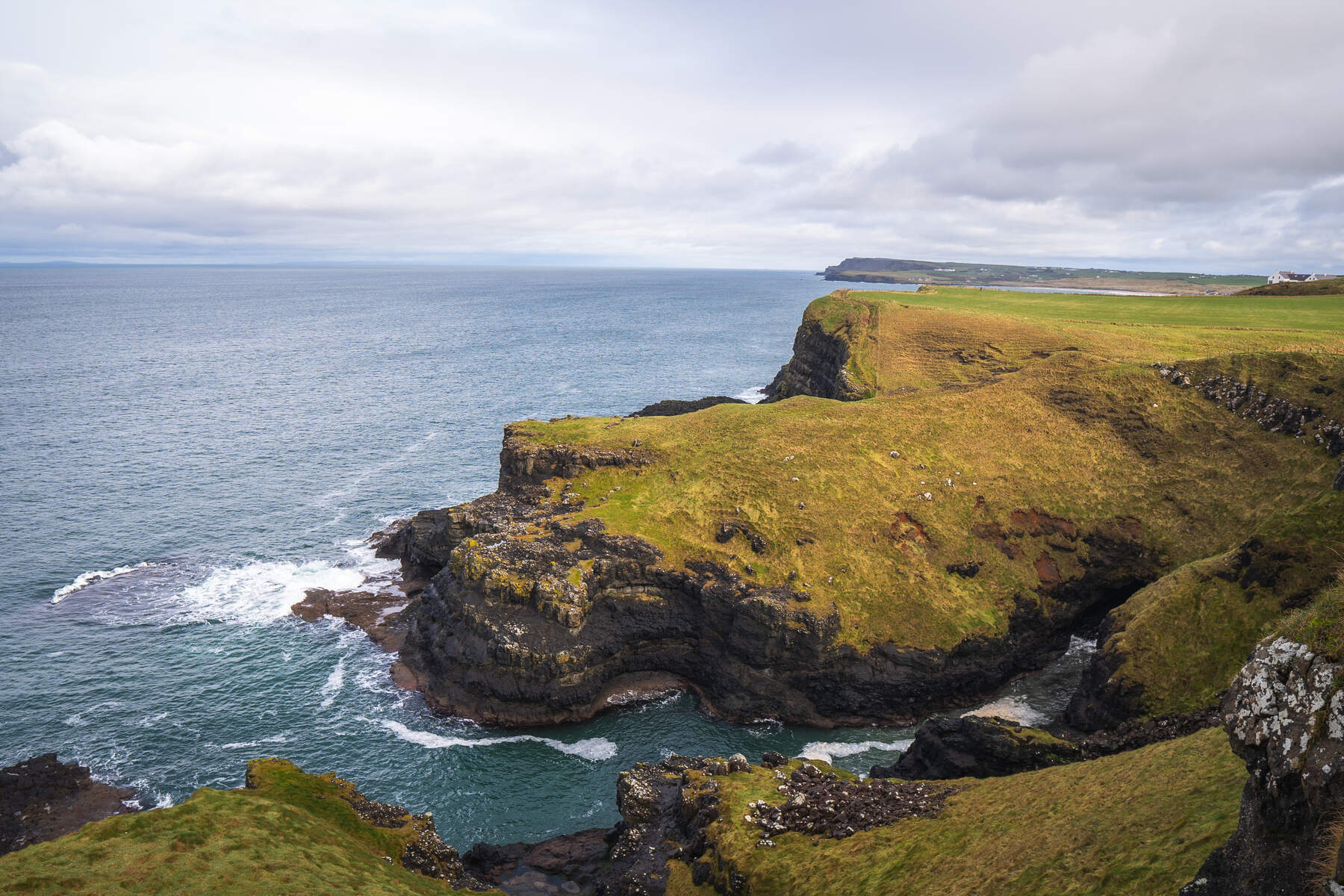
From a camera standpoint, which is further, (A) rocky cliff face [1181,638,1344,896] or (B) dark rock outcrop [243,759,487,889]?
(B) dark rock outcrop [243,759,487,889]

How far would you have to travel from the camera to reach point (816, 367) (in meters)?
107

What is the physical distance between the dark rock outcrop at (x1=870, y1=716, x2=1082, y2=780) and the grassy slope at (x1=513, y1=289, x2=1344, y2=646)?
455 inches

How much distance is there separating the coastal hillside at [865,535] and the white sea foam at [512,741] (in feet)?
6.21

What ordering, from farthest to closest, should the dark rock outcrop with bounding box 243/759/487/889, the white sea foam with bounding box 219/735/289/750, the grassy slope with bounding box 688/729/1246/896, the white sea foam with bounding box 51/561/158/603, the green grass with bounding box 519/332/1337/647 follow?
1. the white sea foam with bounding box 51/561/158/603
2. the green grass with bounding box 519/332/1337/647
3. the white sea foam with bounding box 219/735/289/750
4. the dark rock outcrop with bounding box 243/759/487/889
5. the grassy slope with bounding box 688/729/1246/896

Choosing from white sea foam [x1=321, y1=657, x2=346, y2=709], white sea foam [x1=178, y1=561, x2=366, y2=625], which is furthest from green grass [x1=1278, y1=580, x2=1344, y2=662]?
white sea foam [x1=178, y1=561, x2=366, y2=625]

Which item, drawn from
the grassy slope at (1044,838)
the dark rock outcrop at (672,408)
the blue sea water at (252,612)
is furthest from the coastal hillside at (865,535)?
the dark rock outcrop at (672,408)

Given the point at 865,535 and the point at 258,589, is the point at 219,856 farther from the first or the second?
the point at 258,589

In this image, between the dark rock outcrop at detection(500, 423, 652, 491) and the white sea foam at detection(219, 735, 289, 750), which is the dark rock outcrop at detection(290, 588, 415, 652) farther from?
the dark rock outcrop at detection(500, 423, 652, 491)

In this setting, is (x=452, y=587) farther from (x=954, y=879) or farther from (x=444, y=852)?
(x=954, y=879)

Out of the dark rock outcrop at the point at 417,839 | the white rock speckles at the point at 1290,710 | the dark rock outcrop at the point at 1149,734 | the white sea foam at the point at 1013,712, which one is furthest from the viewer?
the white sea foam at the point at 1013,712

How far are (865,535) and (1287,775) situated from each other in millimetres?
42728

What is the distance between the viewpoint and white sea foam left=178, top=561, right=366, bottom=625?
6153 centimetres

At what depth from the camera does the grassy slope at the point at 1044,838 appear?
20844mm

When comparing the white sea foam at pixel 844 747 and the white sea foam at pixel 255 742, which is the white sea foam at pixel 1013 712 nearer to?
the white sea foam at pixel 844 747
